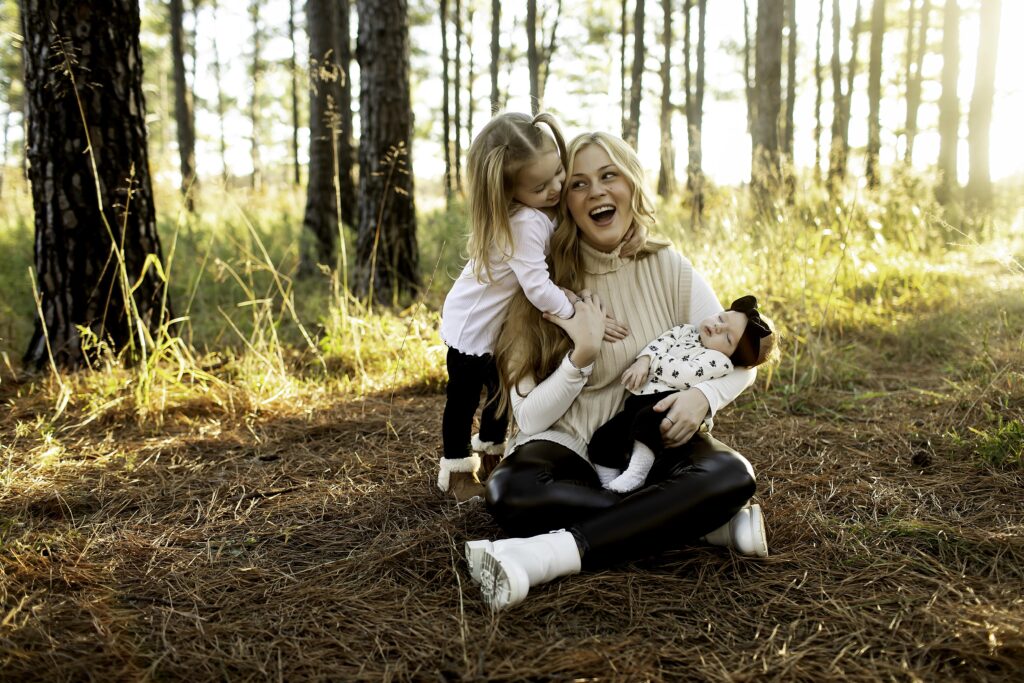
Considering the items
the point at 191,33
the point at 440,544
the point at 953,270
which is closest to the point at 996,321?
the point at 953,270

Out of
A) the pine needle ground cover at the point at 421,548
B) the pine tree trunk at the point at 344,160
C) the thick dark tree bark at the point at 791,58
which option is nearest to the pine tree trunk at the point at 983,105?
the thick dark tree bark at the point at 791,58

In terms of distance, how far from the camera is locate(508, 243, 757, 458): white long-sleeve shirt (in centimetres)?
203

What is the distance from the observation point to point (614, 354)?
2.13 meters

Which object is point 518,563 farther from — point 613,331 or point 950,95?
point 950,95

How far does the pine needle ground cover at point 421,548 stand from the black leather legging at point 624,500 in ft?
0.33

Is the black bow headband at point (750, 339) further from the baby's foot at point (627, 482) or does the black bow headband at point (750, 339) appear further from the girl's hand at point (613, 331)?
the baby's foot at point (627, 482)

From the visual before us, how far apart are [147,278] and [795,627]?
333 centimetres

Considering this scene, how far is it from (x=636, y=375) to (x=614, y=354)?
131 mm

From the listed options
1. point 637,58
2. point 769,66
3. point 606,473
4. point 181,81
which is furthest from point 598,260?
point 181,81

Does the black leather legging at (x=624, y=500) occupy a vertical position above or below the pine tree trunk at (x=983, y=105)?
below

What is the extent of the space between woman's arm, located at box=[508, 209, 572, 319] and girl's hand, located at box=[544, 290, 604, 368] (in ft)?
0.10

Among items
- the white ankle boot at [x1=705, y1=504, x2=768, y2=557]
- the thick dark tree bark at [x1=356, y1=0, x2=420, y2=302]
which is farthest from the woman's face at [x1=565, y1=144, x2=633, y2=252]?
the thick dark tree bark at [x1=356, y1=0, x2=420, y2=302]

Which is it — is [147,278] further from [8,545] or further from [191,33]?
[191,33]

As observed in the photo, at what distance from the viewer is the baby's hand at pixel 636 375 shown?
2025 mm
